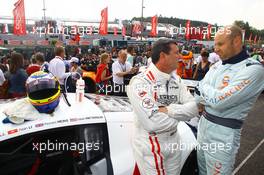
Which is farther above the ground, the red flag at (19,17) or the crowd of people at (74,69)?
the red flag at (19,17)

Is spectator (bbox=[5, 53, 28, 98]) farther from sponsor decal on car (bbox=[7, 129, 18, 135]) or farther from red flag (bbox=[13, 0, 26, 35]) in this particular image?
red flag (bbox=[13, 0, 26, 35])

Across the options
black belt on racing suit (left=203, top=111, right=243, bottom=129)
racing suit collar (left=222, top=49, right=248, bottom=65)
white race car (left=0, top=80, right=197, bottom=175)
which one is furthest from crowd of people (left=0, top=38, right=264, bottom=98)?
white race car (left=0, top=80, right=197, bottom=175)

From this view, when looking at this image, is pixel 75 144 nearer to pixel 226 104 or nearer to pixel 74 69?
pixel 226 104

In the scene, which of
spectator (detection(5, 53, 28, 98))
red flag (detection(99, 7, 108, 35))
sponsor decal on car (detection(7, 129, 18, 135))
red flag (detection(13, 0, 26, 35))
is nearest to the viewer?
sponsor decal on car (detection(7, 129, 18, 135))

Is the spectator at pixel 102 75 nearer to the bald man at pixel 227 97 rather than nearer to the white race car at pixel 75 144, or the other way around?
the white race car at pixel 75 144

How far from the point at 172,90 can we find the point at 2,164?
1366 millimetres

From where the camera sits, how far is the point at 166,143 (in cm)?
204

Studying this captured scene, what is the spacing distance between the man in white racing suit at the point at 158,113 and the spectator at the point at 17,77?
338 centimetres

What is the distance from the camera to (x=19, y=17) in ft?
66.2

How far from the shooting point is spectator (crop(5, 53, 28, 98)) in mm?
4844

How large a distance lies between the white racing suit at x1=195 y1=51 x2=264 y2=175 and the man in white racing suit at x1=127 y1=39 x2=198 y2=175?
0.16m

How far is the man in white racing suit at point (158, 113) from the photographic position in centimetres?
195

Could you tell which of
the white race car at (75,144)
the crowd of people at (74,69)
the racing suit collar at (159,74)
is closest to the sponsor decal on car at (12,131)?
the white race car at (75,144)

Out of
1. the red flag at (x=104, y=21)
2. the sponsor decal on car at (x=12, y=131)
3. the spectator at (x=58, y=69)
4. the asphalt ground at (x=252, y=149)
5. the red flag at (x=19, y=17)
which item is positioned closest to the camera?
the sponsor decal on car at (x=12, y=131)
